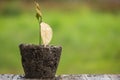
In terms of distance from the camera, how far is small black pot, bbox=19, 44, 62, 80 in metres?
2.65

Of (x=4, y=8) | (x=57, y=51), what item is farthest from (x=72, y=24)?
(x=57, y=51)

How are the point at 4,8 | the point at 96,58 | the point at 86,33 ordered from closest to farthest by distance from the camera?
the point at 96,58 → the point at 86,33 → the point at 4,8

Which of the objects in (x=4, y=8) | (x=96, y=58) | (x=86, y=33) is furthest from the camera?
(x=4, y=8)

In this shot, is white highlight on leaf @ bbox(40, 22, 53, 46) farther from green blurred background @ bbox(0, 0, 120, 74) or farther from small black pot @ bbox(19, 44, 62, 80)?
green blurred background @ bbox(0, 0, 120, 74)

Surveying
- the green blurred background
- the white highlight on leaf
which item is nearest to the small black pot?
the white highlight on leaf

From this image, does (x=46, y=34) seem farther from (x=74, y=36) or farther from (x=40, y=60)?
(x=74, y=36)

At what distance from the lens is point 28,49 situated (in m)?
2.68

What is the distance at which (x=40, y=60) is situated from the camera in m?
2.65

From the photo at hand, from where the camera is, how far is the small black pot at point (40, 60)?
265 cm

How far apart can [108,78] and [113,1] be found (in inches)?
228

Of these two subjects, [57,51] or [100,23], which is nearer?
[57,51]

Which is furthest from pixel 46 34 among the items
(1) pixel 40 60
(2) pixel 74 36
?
(2) pixel 74 36

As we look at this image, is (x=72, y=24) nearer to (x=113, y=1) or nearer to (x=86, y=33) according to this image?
(x=86, y=33)

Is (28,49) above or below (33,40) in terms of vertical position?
above
